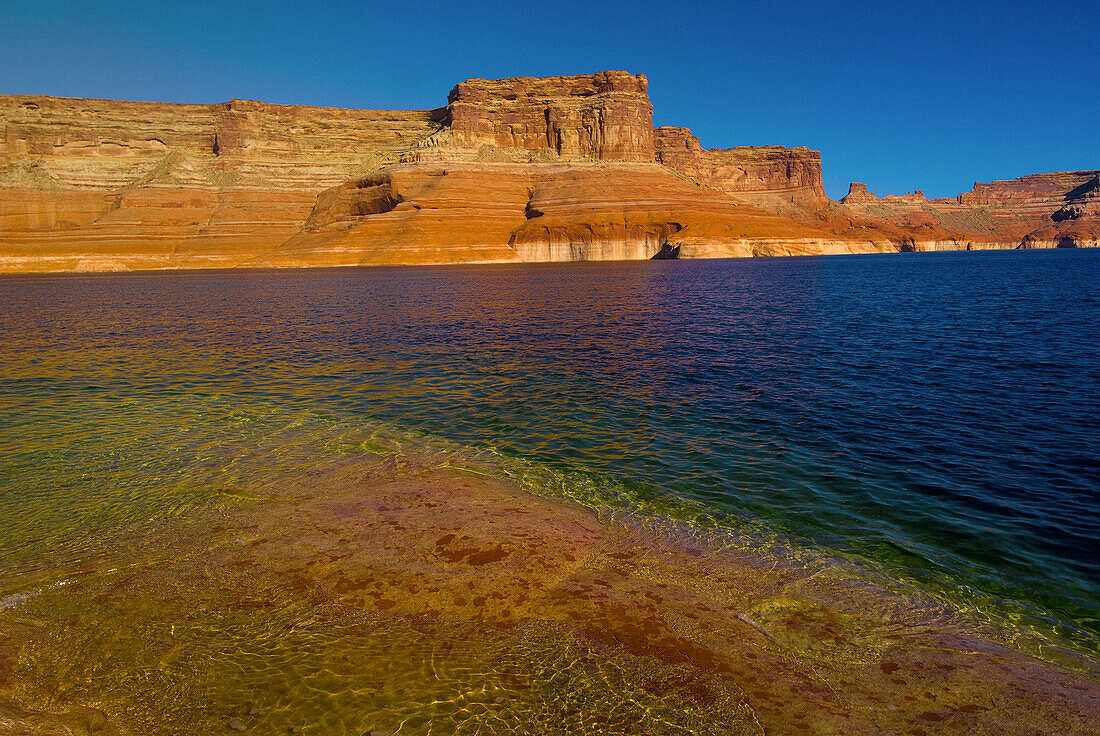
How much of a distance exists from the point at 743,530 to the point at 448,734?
5030 millimetres

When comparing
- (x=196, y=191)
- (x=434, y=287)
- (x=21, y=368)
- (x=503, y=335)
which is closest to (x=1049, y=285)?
(x=503, y=335)

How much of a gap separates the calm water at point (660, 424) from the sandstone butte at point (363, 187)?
8866cm

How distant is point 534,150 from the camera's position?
150625 millimetres

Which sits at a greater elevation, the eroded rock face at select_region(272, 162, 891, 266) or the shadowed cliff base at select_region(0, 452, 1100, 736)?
the eroded rock face at select_region(272, 162, 891, 266)

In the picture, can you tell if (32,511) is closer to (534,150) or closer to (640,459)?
(640,459)

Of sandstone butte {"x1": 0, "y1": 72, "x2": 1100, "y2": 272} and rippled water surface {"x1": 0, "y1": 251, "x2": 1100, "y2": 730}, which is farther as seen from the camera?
sandstone butte {"x1": 0, "y1": 72, "x2": 1100, "y2": 272}

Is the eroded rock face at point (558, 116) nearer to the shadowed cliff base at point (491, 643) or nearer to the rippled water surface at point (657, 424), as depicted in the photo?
the rippled water surface at point (657, 424)

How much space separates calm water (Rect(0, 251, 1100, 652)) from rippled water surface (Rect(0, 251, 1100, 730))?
0.06 m

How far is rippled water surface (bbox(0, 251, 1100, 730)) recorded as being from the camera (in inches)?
296

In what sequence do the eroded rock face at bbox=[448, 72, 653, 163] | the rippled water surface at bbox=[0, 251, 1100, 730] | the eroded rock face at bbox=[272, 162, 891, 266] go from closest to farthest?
the rippled water surface at bbox=[0, 251, 1100, 730]
the eroded rock face at bbox=[272, 162, 891, 266]
the eroded rock face at bbox=[448, 72, 653, 163]

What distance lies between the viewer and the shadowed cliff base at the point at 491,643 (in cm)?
417

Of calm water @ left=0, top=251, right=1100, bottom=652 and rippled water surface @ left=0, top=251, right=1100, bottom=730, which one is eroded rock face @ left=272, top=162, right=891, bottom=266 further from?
rippled water surface @ left=0, top=251, right=1100, bottom=730

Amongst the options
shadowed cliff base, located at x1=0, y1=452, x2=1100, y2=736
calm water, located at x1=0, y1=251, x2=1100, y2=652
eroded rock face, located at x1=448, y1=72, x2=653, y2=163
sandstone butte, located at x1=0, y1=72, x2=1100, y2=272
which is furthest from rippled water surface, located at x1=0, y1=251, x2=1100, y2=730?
eroded rock face, located at x1=448, y1=72, x2=653, y2=163

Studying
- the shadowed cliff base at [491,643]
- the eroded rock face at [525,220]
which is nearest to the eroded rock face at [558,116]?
the eroded rock face at [525,220]
